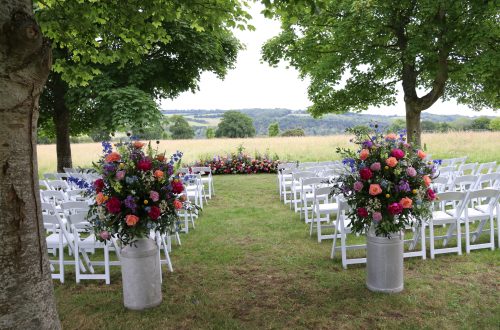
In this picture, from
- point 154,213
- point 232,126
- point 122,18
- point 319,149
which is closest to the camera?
point 154,213

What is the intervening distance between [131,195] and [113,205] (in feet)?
0.68

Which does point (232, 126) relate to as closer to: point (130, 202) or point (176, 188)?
point (176, 188)

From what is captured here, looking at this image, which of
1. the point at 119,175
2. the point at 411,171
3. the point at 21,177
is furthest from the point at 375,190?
the point at 21,177

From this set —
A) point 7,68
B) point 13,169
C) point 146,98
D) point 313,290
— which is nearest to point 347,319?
point 313,290

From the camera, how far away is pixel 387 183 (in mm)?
4469

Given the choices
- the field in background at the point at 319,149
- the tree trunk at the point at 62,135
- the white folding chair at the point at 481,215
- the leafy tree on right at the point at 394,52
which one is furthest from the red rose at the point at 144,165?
the field in background at the point at 319,149

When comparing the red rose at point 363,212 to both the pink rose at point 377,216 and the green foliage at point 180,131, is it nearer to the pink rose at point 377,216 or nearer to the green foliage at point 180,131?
the pink rose at point 377,216

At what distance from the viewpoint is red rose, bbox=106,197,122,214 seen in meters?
4.14

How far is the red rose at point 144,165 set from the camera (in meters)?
4.29

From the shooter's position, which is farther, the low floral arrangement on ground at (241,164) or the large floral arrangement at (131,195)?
the low floral arrangement on ground at (241,164)

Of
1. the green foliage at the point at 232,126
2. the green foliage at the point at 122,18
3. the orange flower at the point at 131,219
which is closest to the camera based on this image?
the orange flower at the point at 131,219

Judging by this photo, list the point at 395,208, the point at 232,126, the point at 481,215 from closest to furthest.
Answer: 1. the point at 395,208
2. the point at 481,215
3. the point at 232,126

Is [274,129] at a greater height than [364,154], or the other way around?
[274,129]

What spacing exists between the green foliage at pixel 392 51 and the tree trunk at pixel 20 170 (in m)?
8.28
